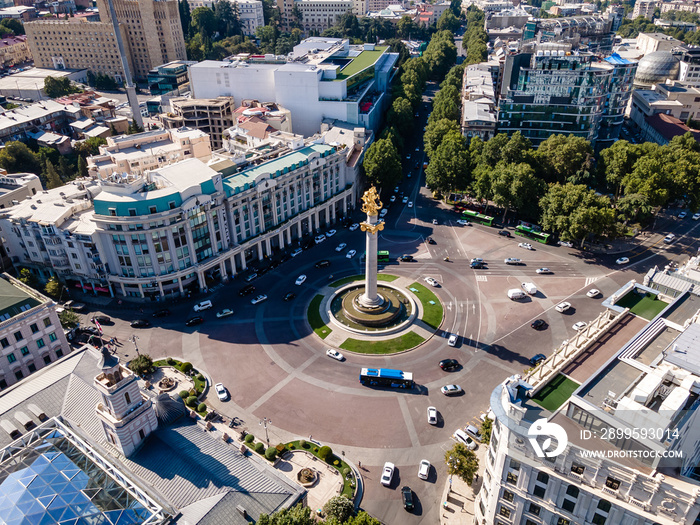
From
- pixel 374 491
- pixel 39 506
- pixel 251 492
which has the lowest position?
pixel 374 491

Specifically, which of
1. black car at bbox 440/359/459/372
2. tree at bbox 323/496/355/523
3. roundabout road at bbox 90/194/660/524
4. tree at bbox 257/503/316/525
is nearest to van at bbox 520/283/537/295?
roundabout road at bbox 90/194/660/524

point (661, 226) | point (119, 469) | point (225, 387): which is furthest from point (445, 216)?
point (119, 469)

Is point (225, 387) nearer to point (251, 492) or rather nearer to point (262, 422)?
point (262, 422)

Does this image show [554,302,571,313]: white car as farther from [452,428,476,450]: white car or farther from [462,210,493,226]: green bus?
[452,428,476,450]: white car

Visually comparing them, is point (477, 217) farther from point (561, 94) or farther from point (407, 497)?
point (407, 497)

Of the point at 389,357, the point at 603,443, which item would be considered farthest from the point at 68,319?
the point at 603,443
